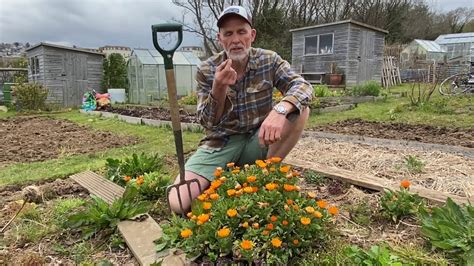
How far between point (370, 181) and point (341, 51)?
16057 millimetres

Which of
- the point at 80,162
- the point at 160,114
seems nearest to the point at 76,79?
the point at 160,114

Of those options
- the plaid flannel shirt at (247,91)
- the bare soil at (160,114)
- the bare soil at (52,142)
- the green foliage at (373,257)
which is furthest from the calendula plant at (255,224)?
the bare soil at (160,114)

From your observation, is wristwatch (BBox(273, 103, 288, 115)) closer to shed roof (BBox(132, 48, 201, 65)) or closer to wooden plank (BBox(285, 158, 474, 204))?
wooden plank (BBox(285, 158, 474, 204))

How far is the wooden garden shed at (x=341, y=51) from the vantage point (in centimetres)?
1698

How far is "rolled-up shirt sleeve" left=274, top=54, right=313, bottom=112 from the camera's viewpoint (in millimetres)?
2035

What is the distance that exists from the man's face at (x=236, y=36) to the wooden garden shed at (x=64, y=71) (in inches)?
641

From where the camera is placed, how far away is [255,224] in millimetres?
1358

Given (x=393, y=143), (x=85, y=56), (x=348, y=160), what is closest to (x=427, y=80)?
(x=393, y=143)

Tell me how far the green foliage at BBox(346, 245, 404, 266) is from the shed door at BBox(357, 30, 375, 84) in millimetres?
17731

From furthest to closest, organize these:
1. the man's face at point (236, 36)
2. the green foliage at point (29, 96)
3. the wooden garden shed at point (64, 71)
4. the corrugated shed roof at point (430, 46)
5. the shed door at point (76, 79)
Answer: the corrugated shed roof at point (430, 46) → the shed door at point (76, 79) → the wooden garden shed at point (64, 71) → the green foliage at point (29, 96) → the man's face at point (236, 36)

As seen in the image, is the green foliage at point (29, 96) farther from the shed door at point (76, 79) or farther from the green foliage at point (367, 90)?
the green foliage at point (367, 90)

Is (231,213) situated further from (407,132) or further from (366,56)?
(366,56)

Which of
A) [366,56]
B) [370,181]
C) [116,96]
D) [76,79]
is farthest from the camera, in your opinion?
[366,56]

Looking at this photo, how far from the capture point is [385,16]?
2792cm
